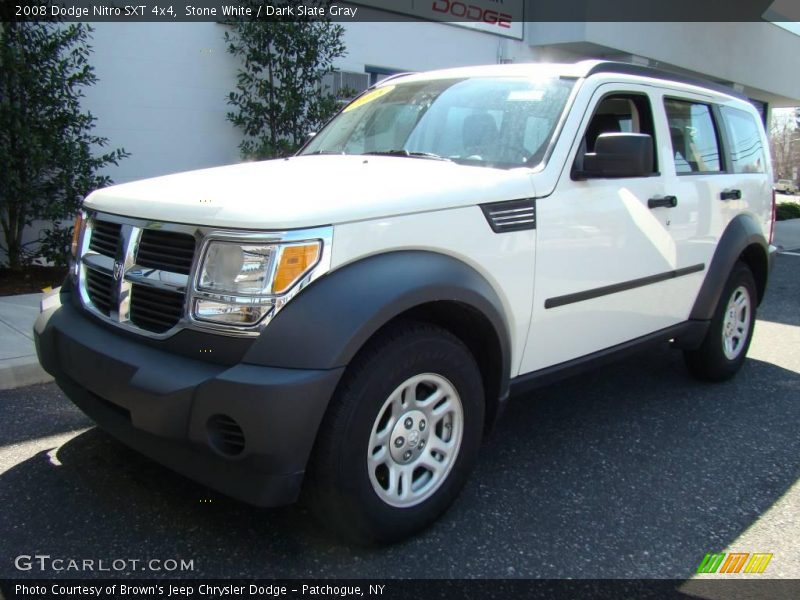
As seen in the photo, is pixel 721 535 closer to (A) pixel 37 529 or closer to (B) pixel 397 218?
(B) pixel 397 218

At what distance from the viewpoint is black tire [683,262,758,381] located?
462cm

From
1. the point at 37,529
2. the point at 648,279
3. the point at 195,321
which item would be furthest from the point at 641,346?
the point at 37,529

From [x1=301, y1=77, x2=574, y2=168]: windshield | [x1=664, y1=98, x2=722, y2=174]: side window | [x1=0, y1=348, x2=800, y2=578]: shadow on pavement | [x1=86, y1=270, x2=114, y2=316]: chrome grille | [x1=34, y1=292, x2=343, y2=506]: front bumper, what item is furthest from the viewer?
[x1=664, y1=98, x2=722, y2=174]: side window

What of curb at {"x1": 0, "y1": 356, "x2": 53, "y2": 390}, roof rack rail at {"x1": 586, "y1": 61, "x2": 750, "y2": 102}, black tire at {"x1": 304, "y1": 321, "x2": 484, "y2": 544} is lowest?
curb at {"x1": 0, "y1": 356, "x2": 53, "y2": 390}

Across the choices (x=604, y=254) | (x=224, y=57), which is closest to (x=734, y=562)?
(x=604, y=254)

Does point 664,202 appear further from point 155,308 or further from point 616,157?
point 155,308

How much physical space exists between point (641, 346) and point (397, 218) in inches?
78.6

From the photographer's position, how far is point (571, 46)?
43.3 ft

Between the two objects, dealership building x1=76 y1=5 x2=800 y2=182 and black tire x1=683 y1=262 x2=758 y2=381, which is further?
dealership building x1=76 y1=5 x2=800 y2=182

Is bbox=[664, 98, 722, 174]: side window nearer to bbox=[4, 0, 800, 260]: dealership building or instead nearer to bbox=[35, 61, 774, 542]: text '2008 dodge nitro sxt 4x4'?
bbox=[35, 61, 774, 542]: text '2008 dodge nitro sxt 4x4'

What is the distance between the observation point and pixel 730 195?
174 inches

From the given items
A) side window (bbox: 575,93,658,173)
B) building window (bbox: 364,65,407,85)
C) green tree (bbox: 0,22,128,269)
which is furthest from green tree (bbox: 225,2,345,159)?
side window (bbox: 575,93,658,173)

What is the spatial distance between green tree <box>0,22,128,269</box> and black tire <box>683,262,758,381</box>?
5.66 meters

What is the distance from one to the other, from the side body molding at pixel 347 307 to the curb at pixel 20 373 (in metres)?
2.76
